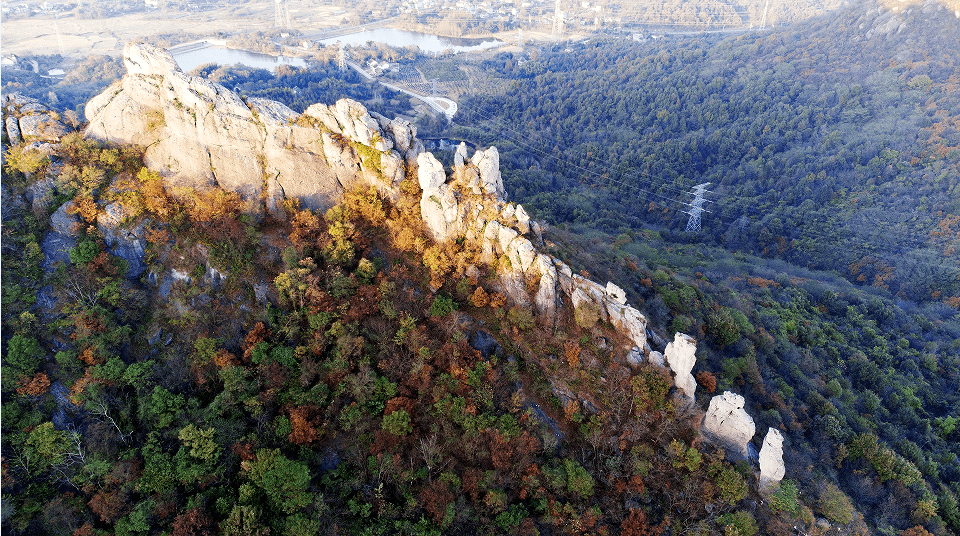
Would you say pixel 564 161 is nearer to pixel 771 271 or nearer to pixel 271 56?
pixel 771 271

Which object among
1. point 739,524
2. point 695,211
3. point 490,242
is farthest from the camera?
point 695,211

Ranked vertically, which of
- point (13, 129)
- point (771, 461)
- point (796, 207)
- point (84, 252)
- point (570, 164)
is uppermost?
point (13, 129)

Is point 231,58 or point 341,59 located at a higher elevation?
point 341,59

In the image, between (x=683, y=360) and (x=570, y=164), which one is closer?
(x=683, y=360)

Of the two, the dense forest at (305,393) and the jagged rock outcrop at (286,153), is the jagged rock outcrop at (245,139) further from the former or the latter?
the dense forest at (305,393)

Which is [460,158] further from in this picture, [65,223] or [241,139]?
[65,223]

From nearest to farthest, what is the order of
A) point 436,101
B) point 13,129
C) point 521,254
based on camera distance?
point 521,254, point 13,129, point 436,101

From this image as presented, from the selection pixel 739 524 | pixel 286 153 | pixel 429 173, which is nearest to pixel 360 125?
pixel 286 153
